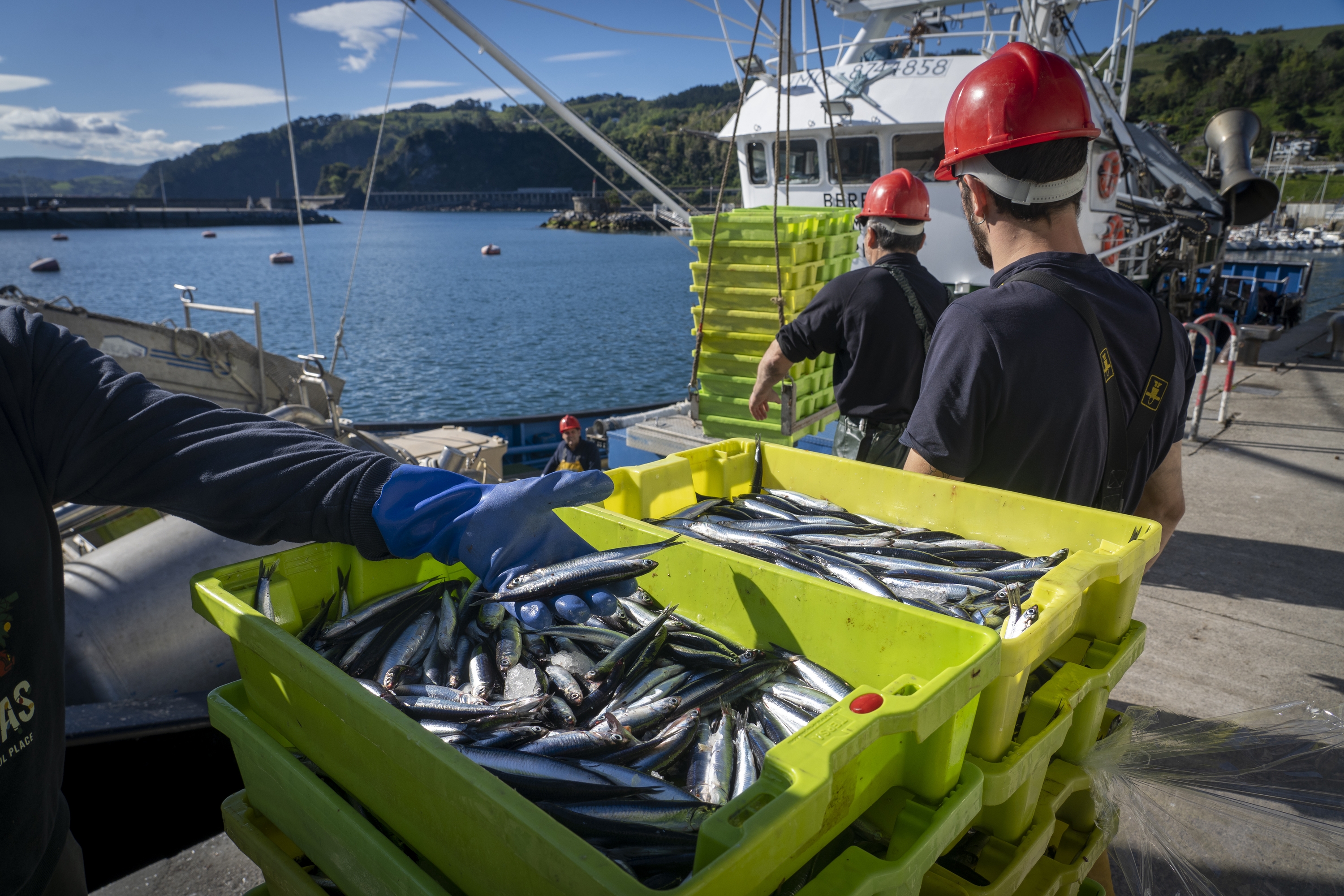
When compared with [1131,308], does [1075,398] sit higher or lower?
lower

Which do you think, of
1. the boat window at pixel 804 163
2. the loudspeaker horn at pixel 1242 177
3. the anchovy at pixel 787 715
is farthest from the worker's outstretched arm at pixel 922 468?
the loudspeaker horn at pixel 1242 177

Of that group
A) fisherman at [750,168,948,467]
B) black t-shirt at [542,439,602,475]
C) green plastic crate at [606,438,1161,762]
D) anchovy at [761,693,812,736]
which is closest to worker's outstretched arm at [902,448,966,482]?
green plastic crate at [606,438,1161,762]

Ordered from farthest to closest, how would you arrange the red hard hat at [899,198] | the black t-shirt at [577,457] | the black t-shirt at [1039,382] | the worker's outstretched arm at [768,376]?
the black t-shirt at [577,457] < the worker's outstretched arm at [768,376] < the red hard hat at [899,198] < the black t-shirt at [1039,382]

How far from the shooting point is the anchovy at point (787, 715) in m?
1.55

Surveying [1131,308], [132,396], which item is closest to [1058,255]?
[1131,308]

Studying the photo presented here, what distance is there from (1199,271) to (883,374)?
80.8ft

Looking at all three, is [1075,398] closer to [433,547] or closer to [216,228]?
[433,547]

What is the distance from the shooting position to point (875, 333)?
385 centimetres

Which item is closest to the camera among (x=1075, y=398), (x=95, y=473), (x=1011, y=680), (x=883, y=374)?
(x=1011, y=680)

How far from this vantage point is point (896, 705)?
1168 mm

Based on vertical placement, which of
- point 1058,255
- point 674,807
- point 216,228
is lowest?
point 674,807

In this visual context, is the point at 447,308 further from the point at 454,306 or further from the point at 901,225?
the point at 901,225

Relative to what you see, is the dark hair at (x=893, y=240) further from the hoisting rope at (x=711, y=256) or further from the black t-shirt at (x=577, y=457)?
the black t-shirt at (x=577, y=457)

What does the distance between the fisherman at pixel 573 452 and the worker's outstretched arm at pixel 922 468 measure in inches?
254
